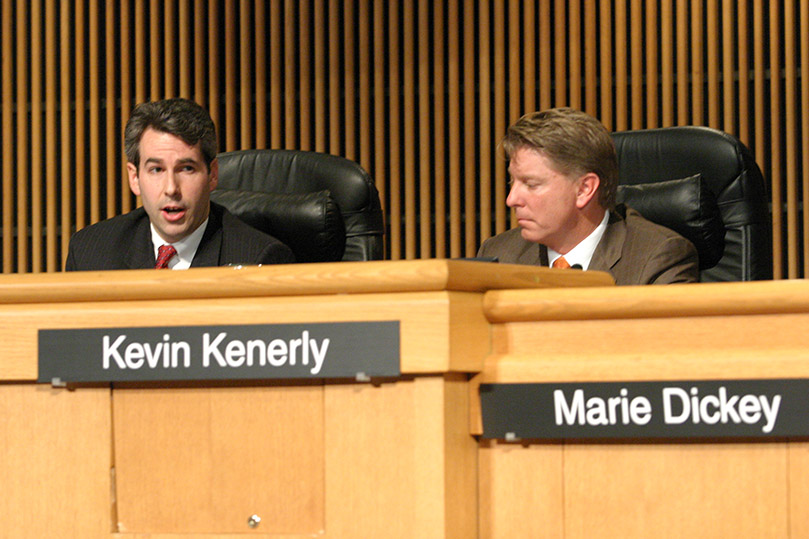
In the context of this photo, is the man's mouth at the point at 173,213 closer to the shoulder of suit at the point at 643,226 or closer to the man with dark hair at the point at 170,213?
the man with dark hair at the point at 170,213

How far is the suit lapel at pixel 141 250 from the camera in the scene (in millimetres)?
2369

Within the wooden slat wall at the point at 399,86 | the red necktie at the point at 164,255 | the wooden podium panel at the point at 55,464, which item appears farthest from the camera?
the wooden slat wall at the point at 399,86

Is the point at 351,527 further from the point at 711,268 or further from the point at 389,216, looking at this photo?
the point at 389,216

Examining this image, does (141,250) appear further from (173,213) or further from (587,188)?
(587,188)

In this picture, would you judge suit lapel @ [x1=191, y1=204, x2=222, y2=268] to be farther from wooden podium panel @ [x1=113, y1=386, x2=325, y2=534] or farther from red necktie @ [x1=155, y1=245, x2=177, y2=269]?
wooden podium panel @ [x1=113, y1=386, x2=325, y2=534]

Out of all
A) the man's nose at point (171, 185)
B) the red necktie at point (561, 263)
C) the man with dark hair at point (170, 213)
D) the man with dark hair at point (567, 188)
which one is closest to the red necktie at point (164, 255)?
the man with dark hair at point (170, 213)

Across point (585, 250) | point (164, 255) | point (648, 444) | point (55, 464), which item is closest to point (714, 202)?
point (585, 250)

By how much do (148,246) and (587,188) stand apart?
1.04 m

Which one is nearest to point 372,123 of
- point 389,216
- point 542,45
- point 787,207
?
point 389,216

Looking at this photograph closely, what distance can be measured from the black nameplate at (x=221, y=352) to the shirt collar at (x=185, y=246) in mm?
1197

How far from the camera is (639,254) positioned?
2.28m

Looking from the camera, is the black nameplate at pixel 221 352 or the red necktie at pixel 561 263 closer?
the black nameplate at pixel 221 352

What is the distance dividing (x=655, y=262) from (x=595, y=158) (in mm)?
338

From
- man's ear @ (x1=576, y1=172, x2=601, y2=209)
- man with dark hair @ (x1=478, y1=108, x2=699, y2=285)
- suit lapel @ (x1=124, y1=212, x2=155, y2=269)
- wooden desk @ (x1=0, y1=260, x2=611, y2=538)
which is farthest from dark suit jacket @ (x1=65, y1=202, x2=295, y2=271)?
wooden desk @ (x1=0, y1=260, x2=611, y2=538)
